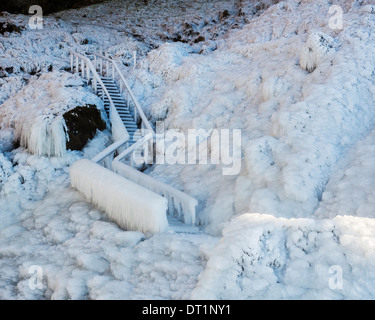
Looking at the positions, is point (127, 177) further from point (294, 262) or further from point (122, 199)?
point (294, 262)

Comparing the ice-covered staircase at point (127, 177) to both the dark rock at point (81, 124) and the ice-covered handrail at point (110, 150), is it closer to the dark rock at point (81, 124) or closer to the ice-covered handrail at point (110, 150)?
the ice-covered handrail at point (110, 150)

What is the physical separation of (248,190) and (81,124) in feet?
17.7

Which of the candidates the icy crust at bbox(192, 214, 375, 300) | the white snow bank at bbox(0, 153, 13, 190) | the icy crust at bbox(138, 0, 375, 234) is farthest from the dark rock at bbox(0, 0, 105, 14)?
the icy crust at bbox(192, 214, 375, 300)

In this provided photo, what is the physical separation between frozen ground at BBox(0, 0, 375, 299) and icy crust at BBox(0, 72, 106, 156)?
0.40m

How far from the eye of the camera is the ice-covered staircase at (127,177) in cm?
657

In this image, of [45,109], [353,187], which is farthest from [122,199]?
[45,109]

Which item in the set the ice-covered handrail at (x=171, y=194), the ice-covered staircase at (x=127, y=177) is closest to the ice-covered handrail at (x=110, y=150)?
the ice-covered staircase at (x=127, y=177)

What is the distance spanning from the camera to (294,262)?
4316mm

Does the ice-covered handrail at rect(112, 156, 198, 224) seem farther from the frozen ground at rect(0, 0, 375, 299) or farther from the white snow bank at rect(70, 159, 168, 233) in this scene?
the white snow bank at rect(70, 159, 168, 233)

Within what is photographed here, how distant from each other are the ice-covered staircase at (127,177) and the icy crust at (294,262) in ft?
6.91
